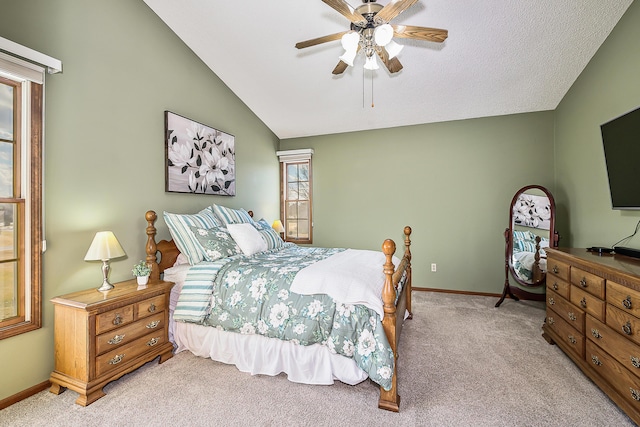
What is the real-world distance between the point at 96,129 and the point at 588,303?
13.1 feet

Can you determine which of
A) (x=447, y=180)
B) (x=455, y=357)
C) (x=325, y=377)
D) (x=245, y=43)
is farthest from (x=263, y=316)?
(x=447, y=180)

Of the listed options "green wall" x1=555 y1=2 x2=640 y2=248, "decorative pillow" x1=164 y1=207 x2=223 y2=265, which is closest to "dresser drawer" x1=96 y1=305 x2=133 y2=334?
"decorative pillow" x1=164 y1=207 x2=223 y2=265

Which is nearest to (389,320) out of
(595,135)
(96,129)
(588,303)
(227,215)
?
(588,303)

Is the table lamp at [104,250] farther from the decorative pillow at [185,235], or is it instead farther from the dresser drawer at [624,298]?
the dresser drawer at [624,298]

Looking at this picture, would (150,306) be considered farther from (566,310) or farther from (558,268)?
(558,268)

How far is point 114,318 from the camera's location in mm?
2002

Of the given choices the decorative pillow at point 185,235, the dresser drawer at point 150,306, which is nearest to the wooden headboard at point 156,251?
the decorative pillow at point 185,235

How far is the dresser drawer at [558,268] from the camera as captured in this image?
2.44 meters

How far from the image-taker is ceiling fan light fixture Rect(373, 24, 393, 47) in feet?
6.27

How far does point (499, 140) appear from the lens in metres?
4.03

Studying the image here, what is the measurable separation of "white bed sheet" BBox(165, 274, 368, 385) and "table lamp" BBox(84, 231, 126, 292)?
2.30ft

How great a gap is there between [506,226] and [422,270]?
1.29 meters

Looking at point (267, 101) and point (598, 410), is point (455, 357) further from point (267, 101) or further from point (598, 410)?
point (267, 101)

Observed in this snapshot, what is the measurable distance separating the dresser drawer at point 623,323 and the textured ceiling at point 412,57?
8.02ft
